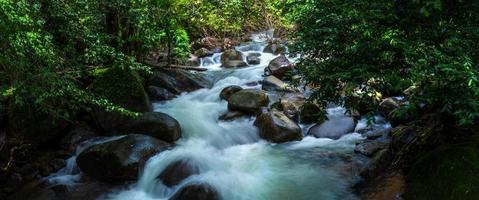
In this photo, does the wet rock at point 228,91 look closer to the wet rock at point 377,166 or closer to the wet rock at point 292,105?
the wet rock at point 292,105

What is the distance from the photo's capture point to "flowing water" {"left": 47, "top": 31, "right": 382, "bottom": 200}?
→ 693cm

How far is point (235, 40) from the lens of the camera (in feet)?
63.1

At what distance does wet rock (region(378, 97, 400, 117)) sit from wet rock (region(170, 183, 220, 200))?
483cm

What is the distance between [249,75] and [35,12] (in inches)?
333

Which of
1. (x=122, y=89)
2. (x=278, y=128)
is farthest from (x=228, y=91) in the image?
(x=122, y=89)

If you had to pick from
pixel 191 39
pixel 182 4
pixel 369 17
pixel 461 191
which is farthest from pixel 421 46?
pixel 191 39

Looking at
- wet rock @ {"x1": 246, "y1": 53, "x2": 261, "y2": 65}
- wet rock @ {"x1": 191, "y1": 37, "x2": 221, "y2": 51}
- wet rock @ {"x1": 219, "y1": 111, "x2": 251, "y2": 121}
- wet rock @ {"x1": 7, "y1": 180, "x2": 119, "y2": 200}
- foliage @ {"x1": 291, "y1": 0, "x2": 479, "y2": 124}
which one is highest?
foliage @ {"x1": 291, "y1": 0, "x2": 479, "y2": 124}

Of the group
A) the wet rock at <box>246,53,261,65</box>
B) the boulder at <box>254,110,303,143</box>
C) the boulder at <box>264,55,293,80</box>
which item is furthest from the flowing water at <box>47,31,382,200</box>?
the wet rock at <box>246,53,261,65</box>

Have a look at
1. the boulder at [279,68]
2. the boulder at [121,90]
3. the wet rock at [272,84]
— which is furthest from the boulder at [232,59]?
the boulder at [121,90]

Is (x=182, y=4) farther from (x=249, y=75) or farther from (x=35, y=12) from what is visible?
(x=35, y=12)

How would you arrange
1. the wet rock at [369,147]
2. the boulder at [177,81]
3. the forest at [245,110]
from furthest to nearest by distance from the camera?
the boulder at [177,81]
the wet rock at [369,147]
the forest at [245,110]

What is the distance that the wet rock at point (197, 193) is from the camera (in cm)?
637

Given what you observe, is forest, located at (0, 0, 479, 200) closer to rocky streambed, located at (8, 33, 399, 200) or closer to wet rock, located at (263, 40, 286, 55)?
rocky streambed, located at (8, 33, 399, 200)

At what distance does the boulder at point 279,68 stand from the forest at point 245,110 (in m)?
0.88
